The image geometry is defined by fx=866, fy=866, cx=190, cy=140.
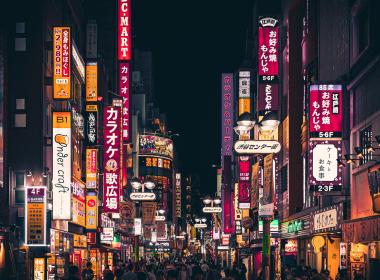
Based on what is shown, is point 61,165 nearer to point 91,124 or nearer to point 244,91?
point 91,124

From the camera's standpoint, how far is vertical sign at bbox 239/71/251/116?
62.0 meters

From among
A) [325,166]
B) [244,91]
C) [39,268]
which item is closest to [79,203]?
[39,268]

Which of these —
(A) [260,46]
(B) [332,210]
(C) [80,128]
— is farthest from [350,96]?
(C) [80,128]

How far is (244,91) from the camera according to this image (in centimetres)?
6309

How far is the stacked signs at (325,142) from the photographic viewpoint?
97.8ft

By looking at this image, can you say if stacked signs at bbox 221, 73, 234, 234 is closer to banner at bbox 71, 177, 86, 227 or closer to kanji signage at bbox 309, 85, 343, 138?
banner at bbox 71, 177, 86, 227

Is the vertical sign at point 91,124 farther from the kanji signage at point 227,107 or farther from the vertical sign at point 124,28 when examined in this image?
the kanji signage at point 227,107

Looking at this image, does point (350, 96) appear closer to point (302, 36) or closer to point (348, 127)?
point (348, 127)

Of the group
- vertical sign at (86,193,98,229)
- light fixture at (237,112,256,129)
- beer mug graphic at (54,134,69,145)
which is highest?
beer mug graphic at (54,134,69,145)

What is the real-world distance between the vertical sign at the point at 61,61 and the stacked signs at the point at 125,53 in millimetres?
22563

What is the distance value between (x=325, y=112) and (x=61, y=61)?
12.7 meters

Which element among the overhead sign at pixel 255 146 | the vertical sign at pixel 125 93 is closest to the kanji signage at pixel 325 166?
the overhead sign at pixel 255 146

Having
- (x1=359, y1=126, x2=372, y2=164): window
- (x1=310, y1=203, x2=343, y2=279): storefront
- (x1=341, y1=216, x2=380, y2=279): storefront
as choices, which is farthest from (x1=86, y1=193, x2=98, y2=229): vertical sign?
(x1=359, y1=126, x2=372, y2=164): window

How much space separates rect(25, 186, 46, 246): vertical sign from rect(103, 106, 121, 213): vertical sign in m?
18.0
